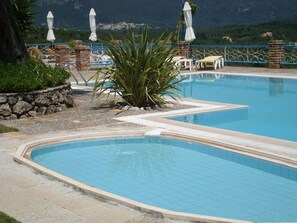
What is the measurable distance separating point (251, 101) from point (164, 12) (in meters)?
65.1

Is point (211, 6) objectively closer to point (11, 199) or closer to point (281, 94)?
point (281, 94)

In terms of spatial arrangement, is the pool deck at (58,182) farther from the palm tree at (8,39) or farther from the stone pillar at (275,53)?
the stone pillar at (275,53)

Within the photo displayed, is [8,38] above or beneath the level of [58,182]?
above

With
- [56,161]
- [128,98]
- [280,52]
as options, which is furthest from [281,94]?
[56,161]

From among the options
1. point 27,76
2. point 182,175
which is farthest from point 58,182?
point 27,76

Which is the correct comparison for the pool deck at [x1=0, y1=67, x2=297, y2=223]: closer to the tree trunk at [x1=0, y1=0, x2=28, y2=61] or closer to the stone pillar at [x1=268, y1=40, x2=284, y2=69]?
the tree trunk at [x1=0, y1=0, x2=28, y2=61]

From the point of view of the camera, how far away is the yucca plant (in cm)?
1098

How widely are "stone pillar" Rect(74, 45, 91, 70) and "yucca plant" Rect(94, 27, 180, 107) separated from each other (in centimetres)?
1109

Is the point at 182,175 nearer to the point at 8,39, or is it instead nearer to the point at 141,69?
the point at 141,69

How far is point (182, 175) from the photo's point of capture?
6.58 m

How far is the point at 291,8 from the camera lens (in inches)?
2785

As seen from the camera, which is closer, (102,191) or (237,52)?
(102,191)

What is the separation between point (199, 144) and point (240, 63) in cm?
1692

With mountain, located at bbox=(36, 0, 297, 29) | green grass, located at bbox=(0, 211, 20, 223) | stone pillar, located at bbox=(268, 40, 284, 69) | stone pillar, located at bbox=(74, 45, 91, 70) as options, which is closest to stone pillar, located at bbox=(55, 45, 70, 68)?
stone pillar, located at bbox=(74, 45, 91, 70)
